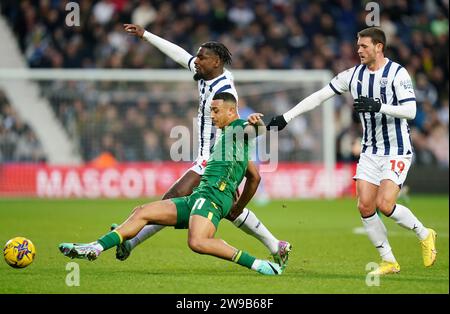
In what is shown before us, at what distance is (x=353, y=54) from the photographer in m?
24.4

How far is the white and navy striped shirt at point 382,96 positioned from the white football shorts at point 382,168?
0.20 ft

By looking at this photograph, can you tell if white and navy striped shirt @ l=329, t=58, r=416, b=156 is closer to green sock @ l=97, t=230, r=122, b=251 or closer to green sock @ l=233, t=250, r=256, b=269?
green sock @ l=233, t=250, r=256, b=269

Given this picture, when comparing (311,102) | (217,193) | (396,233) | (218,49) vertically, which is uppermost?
(218,49)

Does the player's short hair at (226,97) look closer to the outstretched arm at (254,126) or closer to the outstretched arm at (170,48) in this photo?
the outstretched arm at (254,126)

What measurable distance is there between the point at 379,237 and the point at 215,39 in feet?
51.4

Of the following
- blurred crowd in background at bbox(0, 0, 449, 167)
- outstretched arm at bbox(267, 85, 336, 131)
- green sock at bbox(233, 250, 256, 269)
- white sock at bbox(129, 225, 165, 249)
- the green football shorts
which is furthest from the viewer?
blurred crowd in background at bbox(0, 0, 449, 167)

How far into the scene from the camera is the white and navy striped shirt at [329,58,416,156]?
9.14m

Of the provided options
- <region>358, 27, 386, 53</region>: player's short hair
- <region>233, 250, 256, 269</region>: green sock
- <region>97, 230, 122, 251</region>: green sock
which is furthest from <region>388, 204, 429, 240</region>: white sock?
<region>97, 230, 122, 251</region>: green sock

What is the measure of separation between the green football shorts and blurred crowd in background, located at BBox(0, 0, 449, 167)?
1320 cm

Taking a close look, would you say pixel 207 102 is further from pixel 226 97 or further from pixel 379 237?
pixel 379 237

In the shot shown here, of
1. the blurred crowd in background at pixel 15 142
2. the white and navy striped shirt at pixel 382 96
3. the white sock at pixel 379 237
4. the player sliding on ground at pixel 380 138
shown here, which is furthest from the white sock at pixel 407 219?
the blurred crowd in background at pixel 15 142

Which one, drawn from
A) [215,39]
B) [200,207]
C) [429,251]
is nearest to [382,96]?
[429,251]

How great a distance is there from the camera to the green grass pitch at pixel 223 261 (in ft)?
26.1

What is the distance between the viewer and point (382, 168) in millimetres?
9242
